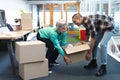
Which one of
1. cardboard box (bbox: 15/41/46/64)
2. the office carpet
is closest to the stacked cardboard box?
cardboard box (bbox: 15/41/46/64)

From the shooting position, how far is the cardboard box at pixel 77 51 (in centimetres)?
314

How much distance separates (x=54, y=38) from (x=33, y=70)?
60 centimetres

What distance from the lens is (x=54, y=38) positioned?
10.3ft

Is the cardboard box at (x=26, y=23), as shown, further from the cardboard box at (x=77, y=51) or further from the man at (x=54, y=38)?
the cardboard box at (x=77, y=51)

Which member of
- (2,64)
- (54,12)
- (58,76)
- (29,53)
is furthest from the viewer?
(54,12)

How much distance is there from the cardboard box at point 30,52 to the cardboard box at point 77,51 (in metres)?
0.42

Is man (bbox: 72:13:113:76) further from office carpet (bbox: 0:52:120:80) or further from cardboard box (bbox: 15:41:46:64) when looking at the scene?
cardboard box (bbox: 15:41:46:64)

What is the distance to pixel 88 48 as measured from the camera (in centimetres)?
317

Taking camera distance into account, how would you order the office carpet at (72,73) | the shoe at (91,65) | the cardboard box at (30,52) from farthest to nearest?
1. the shoe at (91,65)
2. the office carpet at (72,73)
3. the cardboard box at (30,52)

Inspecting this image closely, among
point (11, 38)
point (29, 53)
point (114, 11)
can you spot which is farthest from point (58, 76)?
point (114, 11)

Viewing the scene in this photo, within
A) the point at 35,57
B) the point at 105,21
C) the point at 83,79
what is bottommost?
the point at 83,79

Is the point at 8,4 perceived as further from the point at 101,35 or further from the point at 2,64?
the point at 101,35

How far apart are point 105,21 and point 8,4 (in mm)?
4469

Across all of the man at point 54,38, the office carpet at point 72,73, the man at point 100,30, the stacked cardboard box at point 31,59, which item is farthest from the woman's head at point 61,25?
the office carpet at point 72,73
